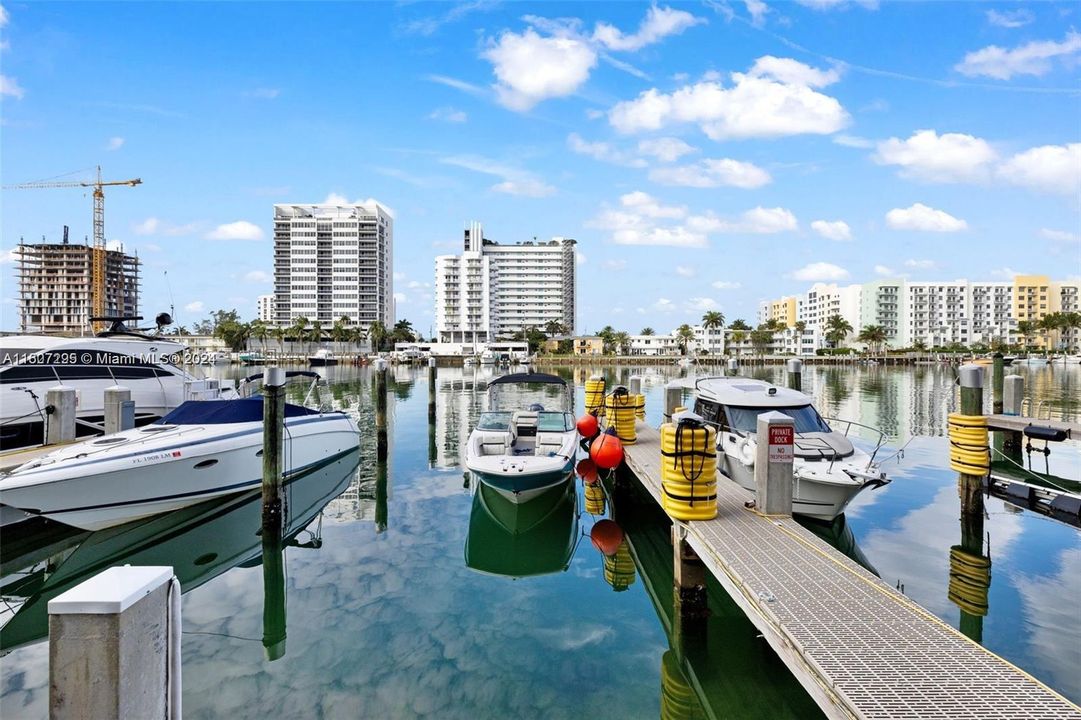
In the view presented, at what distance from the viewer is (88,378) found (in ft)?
62.6

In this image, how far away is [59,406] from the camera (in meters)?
16.5

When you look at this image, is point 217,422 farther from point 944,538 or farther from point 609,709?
point 944,538

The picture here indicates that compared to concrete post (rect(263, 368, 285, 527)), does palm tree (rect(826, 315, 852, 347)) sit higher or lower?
higher

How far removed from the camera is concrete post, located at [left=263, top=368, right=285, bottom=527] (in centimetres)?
1298

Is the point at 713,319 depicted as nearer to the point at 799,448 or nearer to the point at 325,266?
the point at 325,266

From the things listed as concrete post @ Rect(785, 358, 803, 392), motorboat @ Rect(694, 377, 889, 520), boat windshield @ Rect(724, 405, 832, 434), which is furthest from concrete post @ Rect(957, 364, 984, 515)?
concrete post @ Rect(785, 358, 803, 392)

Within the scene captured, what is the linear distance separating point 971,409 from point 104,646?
1590 cm

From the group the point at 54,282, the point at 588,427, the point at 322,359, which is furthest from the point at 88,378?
the point at 54,282

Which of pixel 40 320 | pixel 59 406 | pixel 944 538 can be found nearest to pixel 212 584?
pixel 59 406

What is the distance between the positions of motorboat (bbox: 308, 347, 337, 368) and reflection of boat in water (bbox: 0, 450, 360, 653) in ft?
347

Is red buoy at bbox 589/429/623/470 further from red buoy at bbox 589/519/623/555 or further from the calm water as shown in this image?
red buoy at bbox 589/519/623/555

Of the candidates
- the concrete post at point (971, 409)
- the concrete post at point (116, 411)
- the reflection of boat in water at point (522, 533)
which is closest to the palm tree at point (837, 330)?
the concrete post at point (971, 409)

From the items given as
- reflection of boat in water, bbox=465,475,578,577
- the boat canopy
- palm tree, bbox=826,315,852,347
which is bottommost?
reflection of boat in water, bbox=465,475,578,577

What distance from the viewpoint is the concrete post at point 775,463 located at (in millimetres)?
9453
